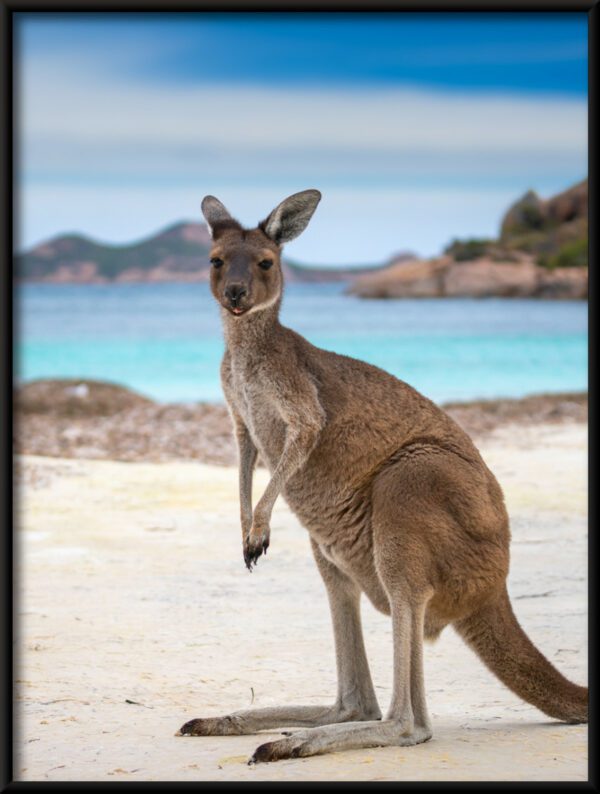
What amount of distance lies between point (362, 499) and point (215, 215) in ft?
3.65

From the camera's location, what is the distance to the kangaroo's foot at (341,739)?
3576 mm

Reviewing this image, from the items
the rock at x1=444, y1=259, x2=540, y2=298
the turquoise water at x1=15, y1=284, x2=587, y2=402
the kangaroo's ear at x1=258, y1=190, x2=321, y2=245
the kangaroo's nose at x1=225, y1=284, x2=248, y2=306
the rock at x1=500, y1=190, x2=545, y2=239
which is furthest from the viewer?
the rock at x1=500, y1=190, x2=545, y2=239

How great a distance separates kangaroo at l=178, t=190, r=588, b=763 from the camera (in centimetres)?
385

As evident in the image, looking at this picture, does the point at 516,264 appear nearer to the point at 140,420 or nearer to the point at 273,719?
the point at 140,420

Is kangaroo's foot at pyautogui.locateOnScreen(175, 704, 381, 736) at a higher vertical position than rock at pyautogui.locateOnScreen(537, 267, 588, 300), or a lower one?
lower

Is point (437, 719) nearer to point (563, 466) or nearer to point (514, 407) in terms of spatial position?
point (563, 466)

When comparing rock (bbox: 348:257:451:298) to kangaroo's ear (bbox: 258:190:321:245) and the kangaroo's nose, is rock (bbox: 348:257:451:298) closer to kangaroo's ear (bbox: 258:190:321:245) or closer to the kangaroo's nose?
kangaroo's ear (bbox: 258:190:321:245)

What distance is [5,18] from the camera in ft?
11.1

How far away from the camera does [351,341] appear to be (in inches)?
926

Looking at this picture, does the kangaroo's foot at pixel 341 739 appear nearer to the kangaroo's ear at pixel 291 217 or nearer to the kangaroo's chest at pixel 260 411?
the kangaroo's chest at pixel 260 411

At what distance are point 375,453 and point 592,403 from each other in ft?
3.18

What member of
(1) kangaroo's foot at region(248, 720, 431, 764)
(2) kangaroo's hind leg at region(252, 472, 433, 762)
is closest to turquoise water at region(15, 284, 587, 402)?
(2) kangaroo's hind leg at region(252, 472, 433, 762)

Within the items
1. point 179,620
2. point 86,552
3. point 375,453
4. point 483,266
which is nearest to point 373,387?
point 375,453

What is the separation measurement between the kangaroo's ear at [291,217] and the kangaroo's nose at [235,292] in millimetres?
314
